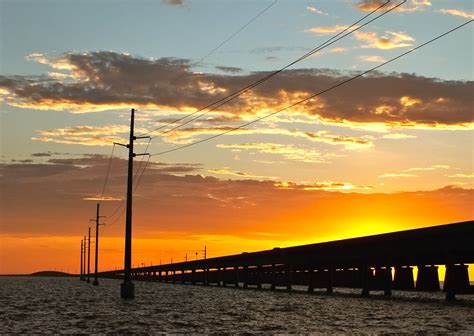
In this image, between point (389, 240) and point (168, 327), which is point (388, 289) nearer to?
point (389, 240)

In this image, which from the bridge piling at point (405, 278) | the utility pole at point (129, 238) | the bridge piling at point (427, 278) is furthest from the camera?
the bridge piling at point (405, 278)

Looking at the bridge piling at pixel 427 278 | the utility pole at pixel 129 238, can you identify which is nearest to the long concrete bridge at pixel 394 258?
the bridge piling at pixel 427 278

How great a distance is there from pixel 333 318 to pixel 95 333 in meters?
15.5

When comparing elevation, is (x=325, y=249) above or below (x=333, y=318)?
above

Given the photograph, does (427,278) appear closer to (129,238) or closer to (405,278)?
(405,278)

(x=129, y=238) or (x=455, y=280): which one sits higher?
(x=129, y=238)

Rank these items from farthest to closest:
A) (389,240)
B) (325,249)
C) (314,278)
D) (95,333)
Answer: (314,278) < (325,249) < (389,240) < (95,333)

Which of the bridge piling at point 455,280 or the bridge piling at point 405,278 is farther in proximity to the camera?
the bridge piling at point 405,278

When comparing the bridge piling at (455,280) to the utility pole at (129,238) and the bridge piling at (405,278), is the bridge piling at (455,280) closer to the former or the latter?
the bridge piling at (405,278)

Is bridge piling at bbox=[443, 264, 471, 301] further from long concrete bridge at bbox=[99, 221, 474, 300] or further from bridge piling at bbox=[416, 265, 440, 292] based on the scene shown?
bridge piling at bbox=[416, 265, 440, 292]

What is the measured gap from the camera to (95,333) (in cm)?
3222

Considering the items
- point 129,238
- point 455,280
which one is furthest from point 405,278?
point 129,238

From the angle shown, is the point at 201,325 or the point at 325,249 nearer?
the point at 201,325

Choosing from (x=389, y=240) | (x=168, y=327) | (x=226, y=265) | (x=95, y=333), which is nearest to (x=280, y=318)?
(x=168, y=327)
